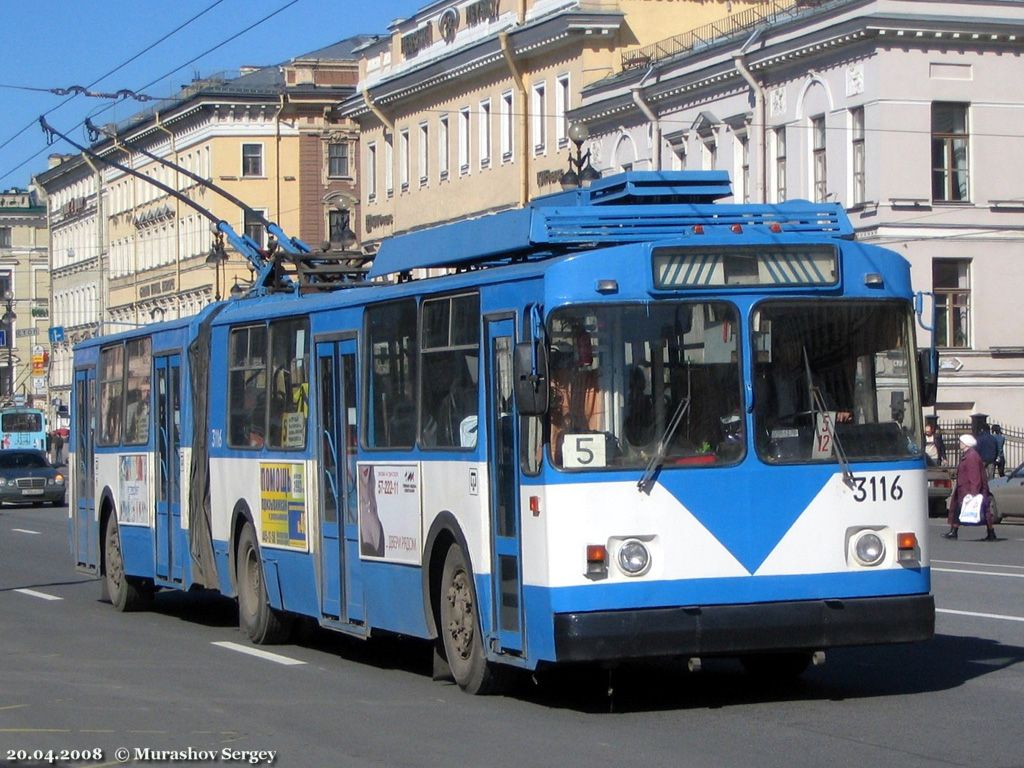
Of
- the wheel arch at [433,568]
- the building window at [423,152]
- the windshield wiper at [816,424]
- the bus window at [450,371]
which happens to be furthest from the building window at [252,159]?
the windshield wiper at [816,424]

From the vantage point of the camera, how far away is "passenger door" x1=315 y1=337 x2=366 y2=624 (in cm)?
1386

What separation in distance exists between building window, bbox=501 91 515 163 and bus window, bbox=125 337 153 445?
39.6 meters

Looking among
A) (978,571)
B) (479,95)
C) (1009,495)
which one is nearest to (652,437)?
(978,571)

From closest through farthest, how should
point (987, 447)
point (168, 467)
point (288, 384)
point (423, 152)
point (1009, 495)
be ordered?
1. point (288, 384)
2. point (168, 467)
3. point (1009, 495)
4. point (987, 447)
5. point (423, 152)

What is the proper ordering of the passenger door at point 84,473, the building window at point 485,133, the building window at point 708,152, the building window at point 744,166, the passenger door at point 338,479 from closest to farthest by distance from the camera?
the passenger door at point 338,479
the passenger door at point 84,473
the building window at point 744,166
the building window at point 708,152
the building window at point 485,133

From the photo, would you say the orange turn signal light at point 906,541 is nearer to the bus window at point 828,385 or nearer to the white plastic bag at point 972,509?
the bus window at point 828,385

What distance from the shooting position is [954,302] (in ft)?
143

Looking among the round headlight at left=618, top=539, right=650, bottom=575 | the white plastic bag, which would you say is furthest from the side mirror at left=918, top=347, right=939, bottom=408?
the white plastic bag

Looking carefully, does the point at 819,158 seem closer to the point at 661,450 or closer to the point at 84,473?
the point at 84,473

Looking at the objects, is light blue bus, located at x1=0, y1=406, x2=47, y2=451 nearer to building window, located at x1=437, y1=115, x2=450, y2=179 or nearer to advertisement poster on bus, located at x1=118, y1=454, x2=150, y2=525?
building window, located at x1=437, y1=115, x2=450, y2=179

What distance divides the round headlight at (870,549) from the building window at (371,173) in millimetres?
59449

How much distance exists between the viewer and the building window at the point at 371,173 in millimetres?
69938

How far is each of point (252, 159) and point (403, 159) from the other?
19.9 m

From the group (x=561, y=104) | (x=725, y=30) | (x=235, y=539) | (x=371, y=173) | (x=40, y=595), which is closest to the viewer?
(x=235, y=539)
